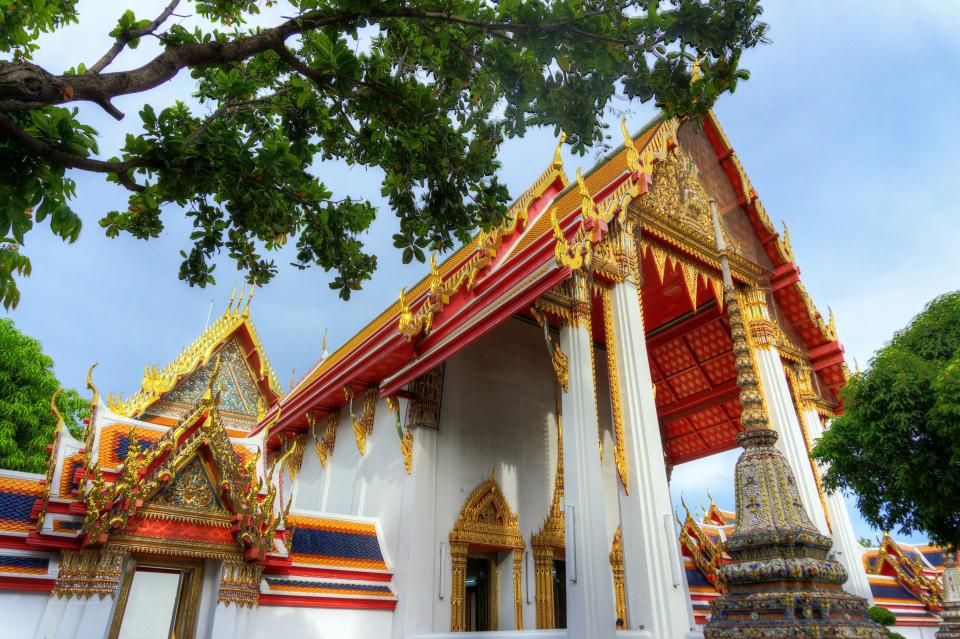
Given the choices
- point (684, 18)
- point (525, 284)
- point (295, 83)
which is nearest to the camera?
point (684, 18)

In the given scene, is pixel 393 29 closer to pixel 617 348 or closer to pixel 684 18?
pixel 684 18

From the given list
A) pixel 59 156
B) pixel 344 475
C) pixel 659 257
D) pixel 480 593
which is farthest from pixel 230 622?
pixel 659 257

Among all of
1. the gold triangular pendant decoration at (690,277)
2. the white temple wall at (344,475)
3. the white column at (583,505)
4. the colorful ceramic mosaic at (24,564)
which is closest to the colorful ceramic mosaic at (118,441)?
the colorful ceramic mosaic at (24,564)

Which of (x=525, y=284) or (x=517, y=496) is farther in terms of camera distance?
(x=517, y=496)

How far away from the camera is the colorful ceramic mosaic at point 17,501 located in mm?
4579

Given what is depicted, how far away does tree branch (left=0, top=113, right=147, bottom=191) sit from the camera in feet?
6.67

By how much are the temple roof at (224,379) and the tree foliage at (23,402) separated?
4.10m

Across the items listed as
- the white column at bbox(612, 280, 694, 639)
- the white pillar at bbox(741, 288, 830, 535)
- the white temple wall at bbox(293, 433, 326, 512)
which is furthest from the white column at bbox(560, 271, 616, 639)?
the white temple wall at bbox(293, 433, 326, 512)

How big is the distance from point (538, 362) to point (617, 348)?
296 cm

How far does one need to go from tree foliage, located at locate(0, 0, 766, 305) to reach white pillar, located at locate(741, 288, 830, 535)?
6.10m

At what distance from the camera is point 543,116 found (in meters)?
3.43

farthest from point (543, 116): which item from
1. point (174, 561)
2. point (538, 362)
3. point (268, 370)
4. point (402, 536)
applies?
point (268, 370)

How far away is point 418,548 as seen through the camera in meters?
6.89

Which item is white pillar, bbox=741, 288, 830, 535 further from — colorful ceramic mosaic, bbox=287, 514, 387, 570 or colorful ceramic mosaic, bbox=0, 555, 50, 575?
colorful ceramic mosaic, bbox=0, 555, 50, 575
